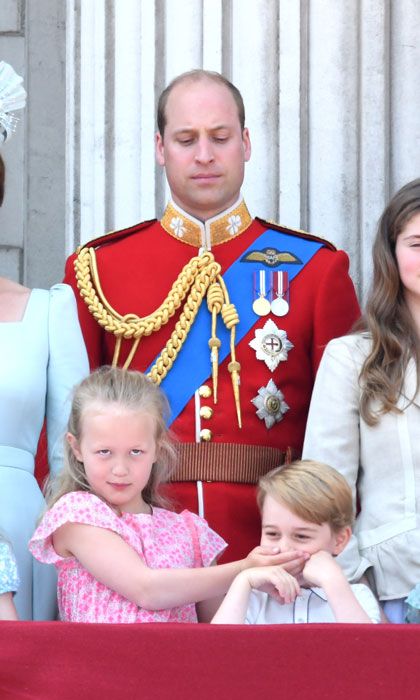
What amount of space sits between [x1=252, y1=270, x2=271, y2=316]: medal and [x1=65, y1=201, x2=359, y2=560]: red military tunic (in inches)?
0.7

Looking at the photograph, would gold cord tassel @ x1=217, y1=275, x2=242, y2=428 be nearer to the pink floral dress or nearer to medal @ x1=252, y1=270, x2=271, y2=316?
medal @ x1=252, y1=270, x2=271, y2=316

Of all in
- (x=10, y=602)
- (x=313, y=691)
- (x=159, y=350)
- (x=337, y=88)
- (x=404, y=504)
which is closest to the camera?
(x=313, y=691)

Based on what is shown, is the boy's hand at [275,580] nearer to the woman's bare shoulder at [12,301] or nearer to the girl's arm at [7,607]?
the girl's arm at [7,607]

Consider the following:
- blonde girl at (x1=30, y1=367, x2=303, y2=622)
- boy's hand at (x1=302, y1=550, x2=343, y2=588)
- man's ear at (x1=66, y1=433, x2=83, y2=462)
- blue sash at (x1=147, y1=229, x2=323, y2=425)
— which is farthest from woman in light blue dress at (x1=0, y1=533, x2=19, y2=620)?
blue sash at (x1=147, y1=229, x2=323, y2=425)

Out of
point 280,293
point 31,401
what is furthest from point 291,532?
point 280,293

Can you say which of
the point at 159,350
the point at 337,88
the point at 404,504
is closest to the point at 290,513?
the point at 404,504

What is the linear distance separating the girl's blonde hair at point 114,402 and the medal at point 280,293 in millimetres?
537

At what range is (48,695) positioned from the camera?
2.29 m

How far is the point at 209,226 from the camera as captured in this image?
3602 millimetres

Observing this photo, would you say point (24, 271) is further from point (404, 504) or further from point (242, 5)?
point (404, 504)

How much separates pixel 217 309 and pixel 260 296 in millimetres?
99

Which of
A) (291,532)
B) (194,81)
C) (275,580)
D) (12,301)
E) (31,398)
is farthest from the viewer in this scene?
(194,81)

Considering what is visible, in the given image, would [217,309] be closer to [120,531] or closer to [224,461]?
[224,461]

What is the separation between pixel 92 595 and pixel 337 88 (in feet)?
5.47
